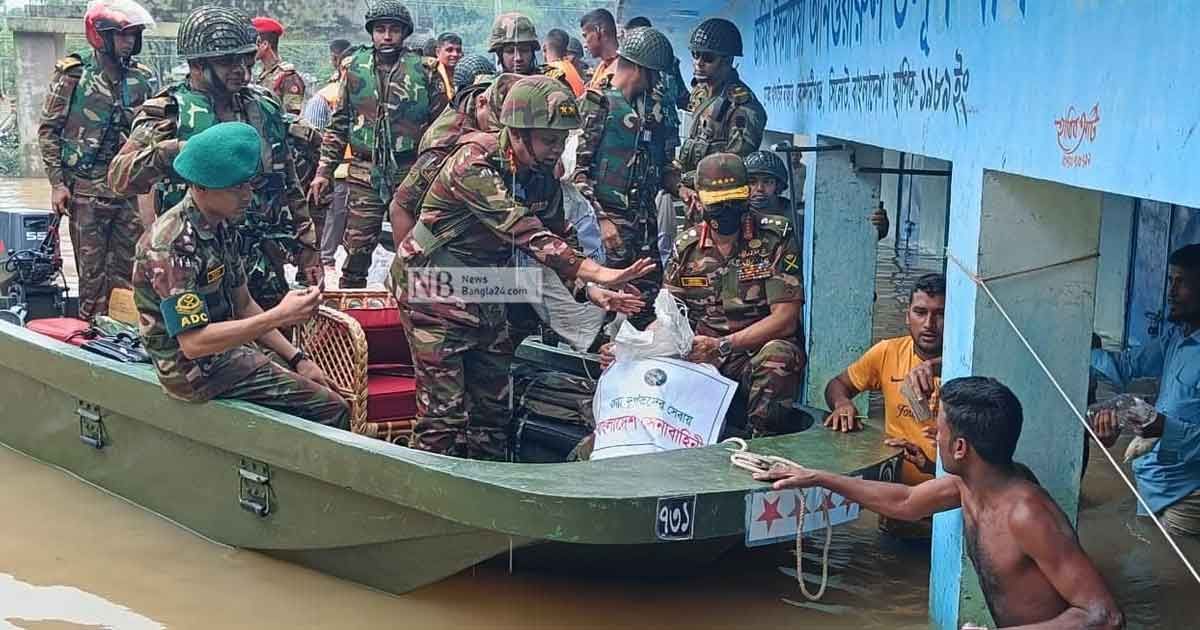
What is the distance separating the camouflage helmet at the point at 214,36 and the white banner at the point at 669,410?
2.39 m

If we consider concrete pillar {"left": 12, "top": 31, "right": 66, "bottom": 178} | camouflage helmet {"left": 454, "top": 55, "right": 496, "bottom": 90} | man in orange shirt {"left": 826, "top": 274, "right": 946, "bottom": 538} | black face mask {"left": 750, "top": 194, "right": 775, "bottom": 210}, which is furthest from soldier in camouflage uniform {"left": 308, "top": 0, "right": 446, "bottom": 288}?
concrete pillar {"left": 12, "top": 31, "right": 66, "bottom": 178}

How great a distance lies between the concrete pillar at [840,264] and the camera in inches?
283

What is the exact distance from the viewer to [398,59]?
8180mm

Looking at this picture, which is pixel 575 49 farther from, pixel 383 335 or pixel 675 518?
pixel 675 518

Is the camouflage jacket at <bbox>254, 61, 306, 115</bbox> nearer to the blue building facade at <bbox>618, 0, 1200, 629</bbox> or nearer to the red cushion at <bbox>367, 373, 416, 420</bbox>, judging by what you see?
the red cushion at <bbox>367, 373, 416, 420</bbox>

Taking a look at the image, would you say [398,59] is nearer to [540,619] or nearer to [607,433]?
[607,433]

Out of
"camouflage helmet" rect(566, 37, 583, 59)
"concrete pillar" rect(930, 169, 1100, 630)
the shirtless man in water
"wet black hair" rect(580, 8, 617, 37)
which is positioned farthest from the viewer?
"camouflage helmet" rect(566, 37, 583, 59)

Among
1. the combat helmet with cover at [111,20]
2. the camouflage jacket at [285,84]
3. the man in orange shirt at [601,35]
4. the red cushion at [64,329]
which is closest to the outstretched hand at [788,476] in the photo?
the red cushion at [64,329]

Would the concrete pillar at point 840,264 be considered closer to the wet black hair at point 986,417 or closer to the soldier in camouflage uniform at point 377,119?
the soldier in camouflage uniform at point 377,119

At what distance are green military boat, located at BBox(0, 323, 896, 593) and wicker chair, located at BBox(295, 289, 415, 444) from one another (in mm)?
554

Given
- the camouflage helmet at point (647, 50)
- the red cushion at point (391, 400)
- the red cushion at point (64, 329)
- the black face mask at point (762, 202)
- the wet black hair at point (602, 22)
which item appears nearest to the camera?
the red cushion at point (391, 400)

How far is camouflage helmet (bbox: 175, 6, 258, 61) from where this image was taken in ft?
19.6

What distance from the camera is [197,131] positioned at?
604cm

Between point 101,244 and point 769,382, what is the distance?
428cm
